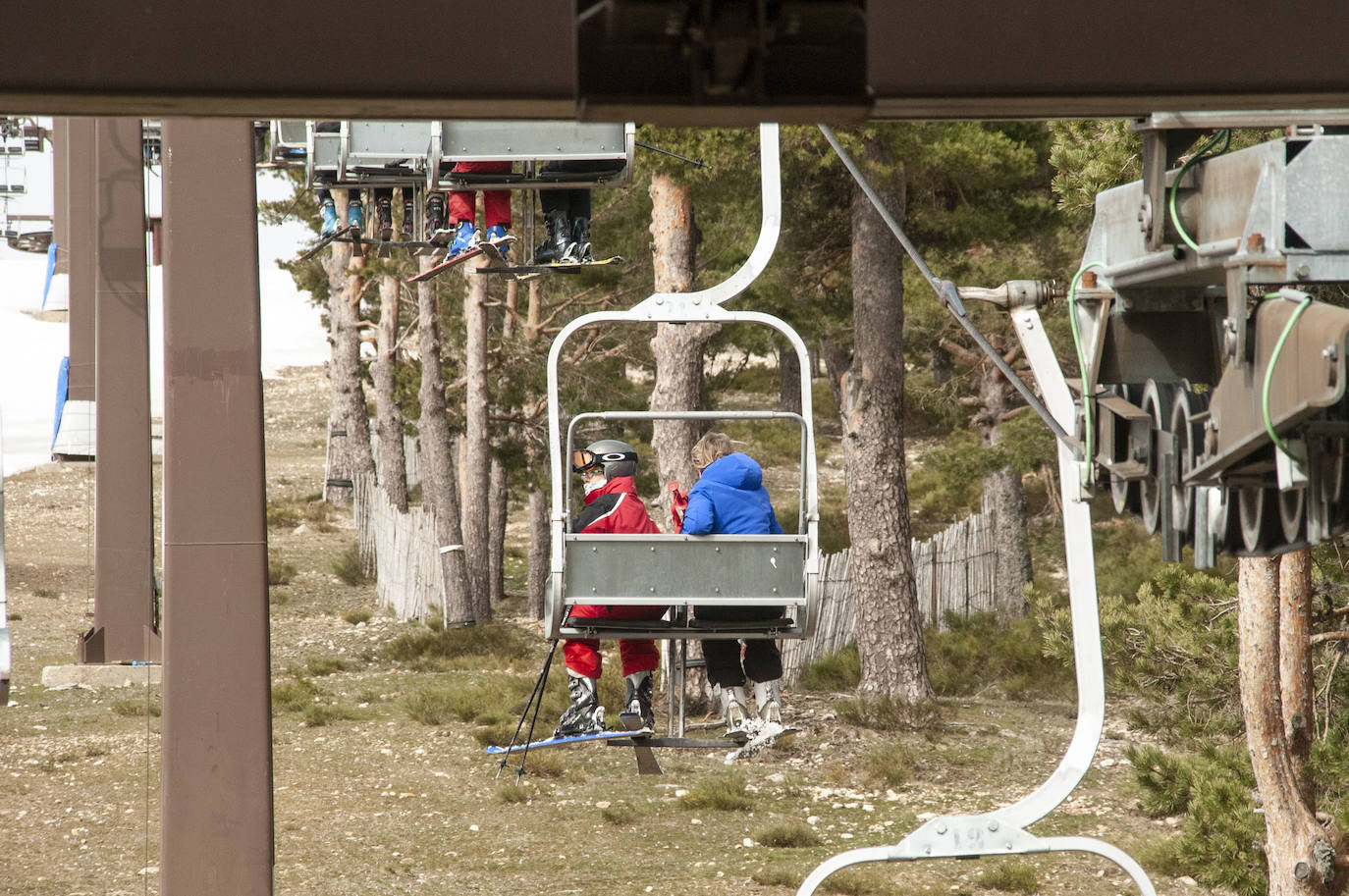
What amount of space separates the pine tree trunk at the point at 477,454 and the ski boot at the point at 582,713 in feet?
37.4

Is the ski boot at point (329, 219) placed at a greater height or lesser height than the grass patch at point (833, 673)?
greater

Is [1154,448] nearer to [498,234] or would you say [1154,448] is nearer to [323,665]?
[498,234]

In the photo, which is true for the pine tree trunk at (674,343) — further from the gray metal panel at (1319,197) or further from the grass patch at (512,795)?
the gray metal panel at (1319,197)

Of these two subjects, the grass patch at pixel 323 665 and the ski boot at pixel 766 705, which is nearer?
the ski boot at pixel 766 705

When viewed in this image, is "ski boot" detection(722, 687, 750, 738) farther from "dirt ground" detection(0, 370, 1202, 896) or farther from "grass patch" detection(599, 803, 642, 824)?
"grass patch" detection(599, 803, 642, 824)

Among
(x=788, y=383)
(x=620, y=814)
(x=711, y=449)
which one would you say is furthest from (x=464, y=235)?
(x=788, y=383)

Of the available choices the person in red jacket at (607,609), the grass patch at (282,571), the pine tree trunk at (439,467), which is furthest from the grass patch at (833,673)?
the grass patch at (282,571)

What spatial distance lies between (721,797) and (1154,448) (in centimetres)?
809

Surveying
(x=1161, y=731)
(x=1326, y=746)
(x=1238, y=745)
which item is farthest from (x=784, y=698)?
(x=1326, y=746)

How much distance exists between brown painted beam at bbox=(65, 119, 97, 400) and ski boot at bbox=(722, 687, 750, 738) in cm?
1070

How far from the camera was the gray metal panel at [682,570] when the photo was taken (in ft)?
21.2

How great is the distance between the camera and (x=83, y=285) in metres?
17.2

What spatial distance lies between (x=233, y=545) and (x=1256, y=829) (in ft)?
17.2

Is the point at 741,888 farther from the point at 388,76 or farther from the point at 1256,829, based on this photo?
the point at 388,76
